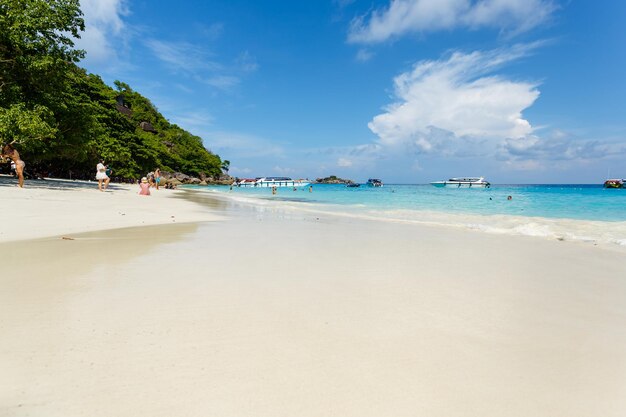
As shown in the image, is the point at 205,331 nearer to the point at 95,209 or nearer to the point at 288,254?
the point at 288,254

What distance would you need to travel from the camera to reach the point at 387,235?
393 inches

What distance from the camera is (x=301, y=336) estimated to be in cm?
300

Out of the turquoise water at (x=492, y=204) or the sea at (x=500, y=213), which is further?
the turquoise water at (x=492, y=204)

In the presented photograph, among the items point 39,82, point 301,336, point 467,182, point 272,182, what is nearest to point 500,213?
point 301,336

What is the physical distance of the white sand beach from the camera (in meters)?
2.12

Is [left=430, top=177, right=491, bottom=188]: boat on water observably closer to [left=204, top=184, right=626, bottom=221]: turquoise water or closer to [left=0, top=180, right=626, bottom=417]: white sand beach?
[left=204, top=184, right=626, bottom=221]: turquoise water

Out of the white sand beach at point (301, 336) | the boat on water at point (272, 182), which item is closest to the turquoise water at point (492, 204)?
the white sand beach at point (301, 336)

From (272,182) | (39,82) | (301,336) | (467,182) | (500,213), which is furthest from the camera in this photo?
(467,182)

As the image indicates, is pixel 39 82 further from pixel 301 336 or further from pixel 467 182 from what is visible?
pixel 467 182

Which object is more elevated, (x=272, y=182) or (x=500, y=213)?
(x=272, y=182)

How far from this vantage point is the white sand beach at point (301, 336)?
212 centimetres

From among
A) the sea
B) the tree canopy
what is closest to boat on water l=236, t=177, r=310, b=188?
the sea

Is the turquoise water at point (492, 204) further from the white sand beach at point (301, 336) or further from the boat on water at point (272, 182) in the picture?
the boat on water at point (272, 182)

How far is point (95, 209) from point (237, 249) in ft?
28.9
